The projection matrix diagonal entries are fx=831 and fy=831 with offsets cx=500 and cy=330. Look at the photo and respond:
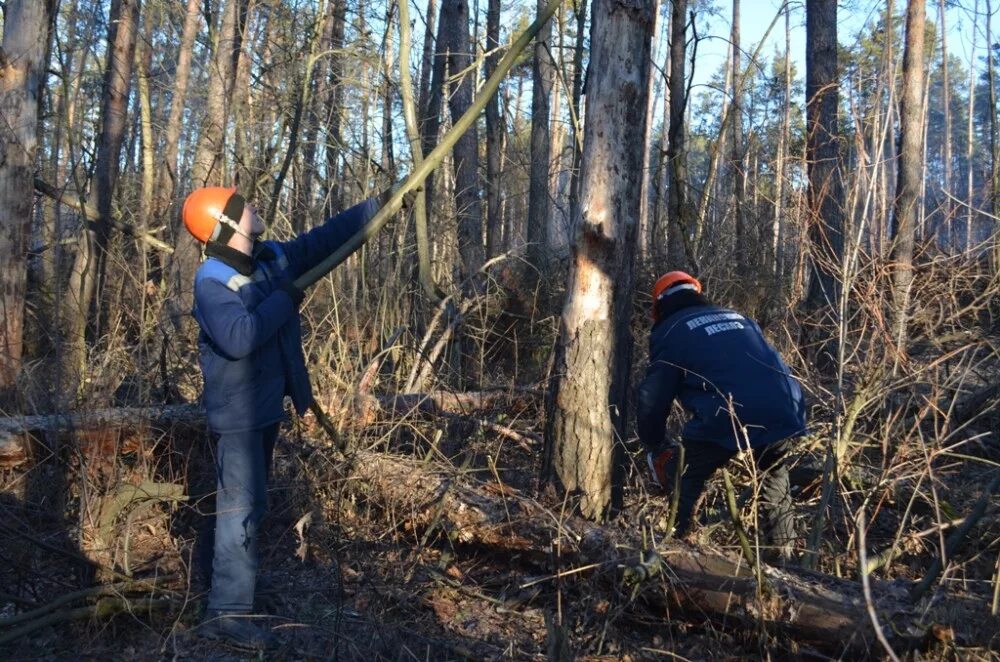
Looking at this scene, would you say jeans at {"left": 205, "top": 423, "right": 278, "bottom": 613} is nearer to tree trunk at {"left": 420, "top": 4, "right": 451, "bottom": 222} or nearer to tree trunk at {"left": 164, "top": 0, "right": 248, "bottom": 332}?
tree trunk at {"left": 164, "top": 0, "right": 248, "bottom": 332}

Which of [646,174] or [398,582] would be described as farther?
[646,174]

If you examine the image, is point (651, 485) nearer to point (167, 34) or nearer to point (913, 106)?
point (913, 106)

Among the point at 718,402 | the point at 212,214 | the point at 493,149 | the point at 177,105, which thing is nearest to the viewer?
the point at 212,214

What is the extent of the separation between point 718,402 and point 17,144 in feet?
18.7

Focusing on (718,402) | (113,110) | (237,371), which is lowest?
(718,402)

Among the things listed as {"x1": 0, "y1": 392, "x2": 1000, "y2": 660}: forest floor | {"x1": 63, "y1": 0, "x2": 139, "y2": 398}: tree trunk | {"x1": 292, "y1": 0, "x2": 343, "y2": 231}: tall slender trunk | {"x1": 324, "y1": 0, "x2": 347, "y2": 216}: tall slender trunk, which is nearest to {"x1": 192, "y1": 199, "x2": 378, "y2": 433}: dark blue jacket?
{"x1": 0, "y1": 392, "x2": 1000, "y2": 660}: forest floor

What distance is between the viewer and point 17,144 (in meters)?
6.53

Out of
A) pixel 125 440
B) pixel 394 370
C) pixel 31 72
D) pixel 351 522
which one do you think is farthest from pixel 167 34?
pixel 351 522

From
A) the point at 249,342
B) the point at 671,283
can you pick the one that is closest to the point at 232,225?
the point at 249,342

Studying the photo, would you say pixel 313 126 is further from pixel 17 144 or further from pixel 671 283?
pixel 671 283

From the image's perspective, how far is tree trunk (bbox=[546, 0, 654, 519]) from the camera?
14.5 feet

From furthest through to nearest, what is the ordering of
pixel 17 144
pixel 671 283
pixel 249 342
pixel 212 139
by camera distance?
1. pixel 212 139
2. pixel 17 144
3. pixel 671 283
4. pixel 249 342

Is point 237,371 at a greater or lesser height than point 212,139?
lesser

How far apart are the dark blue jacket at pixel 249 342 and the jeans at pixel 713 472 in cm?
206
